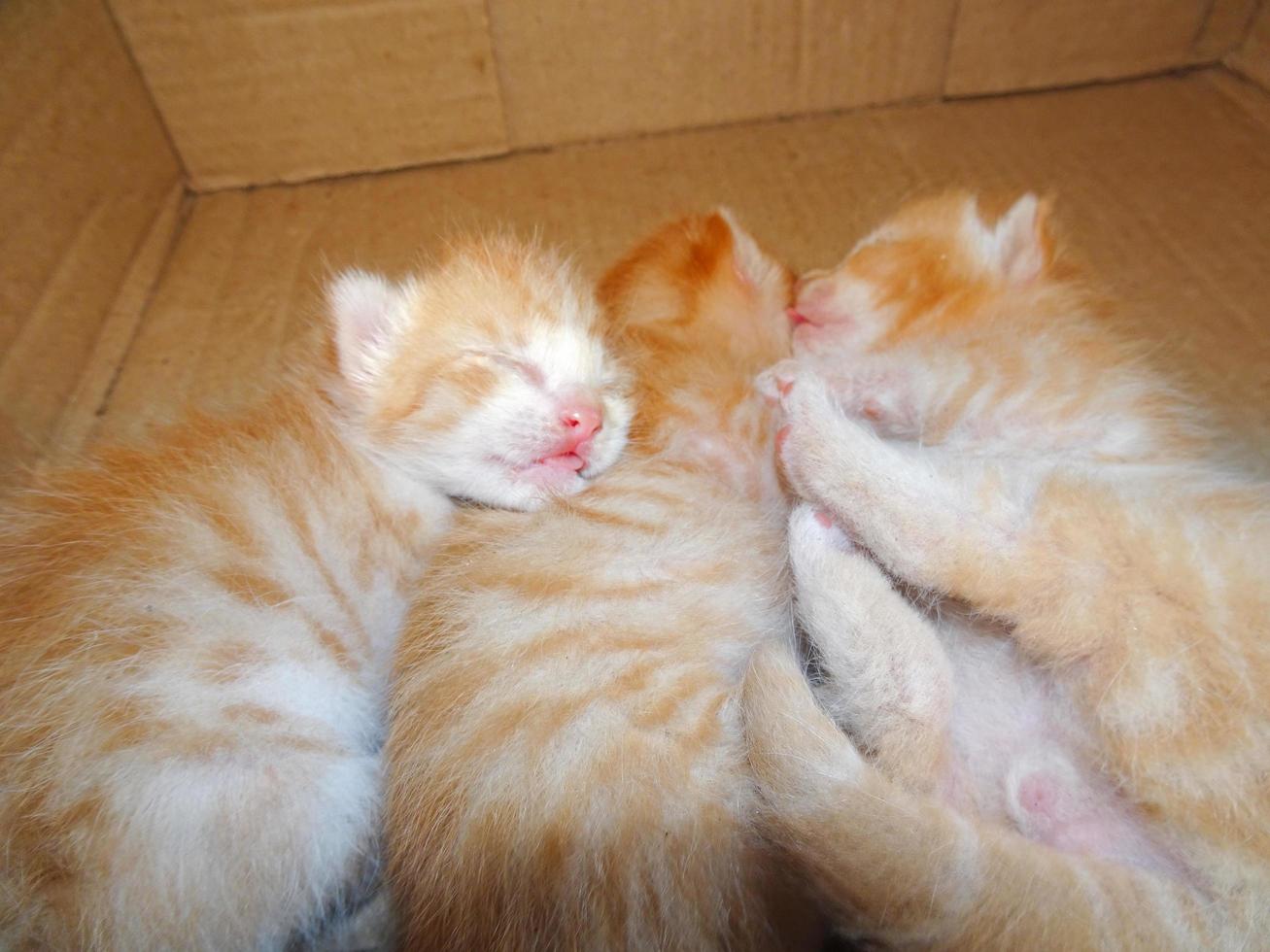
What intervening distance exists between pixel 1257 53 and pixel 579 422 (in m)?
1.90

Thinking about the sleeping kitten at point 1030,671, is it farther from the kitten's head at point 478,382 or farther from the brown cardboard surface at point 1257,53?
the brown cardboard surface at point 1257,53

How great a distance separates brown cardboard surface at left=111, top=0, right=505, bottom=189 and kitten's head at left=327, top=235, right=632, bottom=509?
824 mm

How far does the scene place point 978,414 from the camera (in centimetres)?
135

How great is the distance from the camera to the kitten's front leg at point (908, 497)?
41.9 inches

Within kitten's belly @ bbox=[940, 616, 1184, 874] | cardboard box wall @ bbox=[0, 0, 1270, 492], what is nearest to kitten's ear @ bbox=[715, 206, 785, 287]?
cardboard box wall @ bbox=[0, 0, 1270, 492]

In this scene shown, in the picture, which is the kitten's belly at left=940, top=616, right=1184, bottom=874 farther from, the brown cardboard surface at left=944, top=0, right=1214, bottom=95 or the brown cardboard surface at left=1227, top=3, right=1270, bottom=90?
the brown cardboard surface at left=1227, top=3, right=1270, bottom=90

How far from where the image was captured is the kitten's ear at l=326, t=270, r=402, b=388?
4.32ft

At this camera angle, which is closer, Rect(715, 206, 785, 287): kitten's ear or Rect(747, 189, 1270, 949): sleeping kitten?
Rect(747, 189, 1270, 949): sleeping kitten

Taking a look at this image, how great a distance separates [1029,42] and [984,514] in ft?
5.04

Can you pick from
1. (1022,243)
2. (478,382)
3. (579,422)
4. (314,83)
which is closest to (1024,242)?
(1022,243)

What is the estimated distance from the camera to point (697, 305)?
1.48 meters

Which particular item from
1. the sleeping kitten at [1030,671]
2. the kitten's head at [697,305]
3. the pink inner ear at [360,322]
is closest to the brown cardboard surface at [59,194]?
the pink inner ear at [360,322]

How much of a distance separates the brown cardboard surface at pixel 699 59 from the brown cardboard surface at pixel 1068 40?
0.22 feet

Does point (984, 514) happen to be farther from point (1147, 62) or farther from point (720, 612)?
point (1147, 62)
